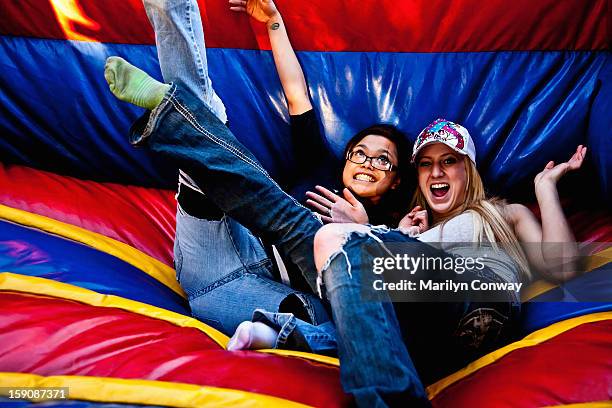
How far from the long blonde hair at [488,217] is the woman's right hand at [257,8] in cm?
64

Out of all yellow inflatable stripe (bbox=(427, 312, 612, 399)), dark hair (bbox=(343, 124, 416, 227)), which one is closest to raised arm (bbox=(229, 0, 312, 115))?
dark hair (bbox=(343, 124, 416, 227))

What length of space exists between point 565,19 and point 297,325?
3.62 ft

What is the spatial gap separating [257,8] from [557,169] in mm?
869

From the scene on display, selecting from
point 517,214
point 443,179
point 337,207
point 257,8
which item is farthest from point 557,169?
point 257,8

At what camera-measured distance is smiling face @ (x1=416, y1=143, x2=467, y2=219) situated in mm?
1499

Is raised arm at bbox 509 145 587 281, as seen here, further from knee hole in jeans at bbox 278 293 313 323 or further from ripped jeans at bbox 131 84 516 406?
knee hole in jeans at bbox 278 293 313 323

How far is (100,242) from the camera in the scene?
141cm

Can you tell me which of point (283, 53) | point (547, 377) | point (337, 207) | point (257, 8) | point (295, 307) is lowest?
point (547, 377)

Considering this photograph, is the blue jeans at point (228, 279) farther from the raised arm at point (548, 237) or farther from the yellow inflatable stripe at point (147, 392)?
the raised arm at point (548, 237)

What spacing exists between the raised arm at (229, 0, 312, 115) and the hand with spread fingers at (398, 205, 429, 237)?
40 centimetres

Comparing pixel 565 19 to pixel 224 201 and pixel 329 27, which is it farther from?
pixel 224 201

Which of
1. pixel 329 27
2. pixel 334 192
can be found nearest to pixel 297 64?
pixel 329 27

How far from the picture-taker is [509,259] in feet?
4.38

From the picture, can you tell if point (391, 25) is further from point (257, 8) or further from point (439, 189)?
point (439, 189)
